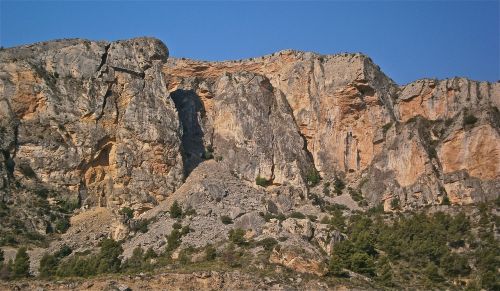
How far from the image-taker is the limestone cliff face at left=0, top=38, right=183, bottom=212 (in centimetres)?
8656

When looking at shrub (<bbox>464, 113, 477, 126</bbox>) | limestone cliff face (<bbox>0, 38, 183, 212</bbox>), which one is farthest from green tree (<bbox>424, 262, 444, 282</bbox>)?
limestone cliff face (<bbox>0, 38, 183, 212</bbox>)

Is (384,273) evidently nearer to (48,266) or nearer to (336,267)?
(336,267)

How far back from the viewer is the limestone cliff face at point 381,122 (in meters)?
87.4

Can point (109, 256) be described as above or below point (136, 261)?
above

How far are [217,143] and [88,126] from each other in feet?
49.5

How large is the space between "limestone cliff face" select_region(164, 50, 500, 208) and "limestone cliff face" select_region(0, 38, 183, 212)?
866 cm

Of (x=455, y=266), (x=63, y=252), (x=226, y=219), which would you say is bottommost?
(x=455, y=266)

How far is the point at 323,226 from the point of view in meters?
79.3

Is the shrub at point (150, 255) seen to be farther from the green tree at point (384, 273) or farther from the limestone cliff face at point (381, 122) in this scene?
the limestone cliff face at point (381, 122)

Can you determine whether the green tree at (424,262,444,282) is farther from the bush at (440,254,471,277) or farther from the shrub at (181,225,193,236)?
the shrub at (181,225,193,236)

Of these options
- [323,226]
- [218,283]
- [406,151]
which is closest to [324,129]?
[406,151]

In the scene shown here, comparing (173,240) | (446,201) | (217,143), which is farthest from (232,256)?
(217,143)

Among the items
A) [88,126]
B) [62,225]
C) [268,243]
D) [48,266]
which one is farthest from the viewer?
[88,126]

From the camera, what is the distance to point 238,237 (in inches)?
2933
